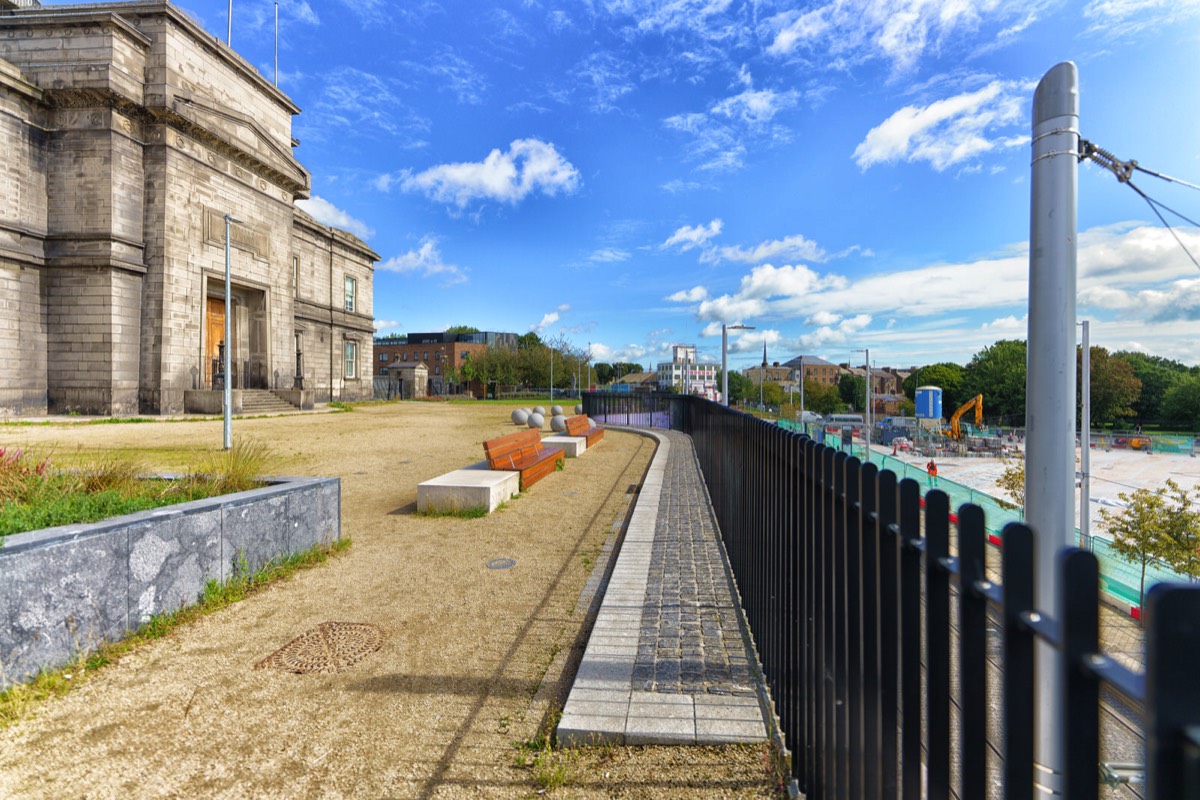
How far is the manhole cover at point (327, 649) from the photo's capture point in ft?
13.5

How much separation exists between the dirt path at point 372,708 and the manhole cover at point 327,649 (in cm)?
10

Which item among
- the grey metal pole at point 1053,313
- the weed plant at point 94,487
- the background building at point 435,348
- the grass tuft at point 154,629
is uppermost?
the background building at point 435,348

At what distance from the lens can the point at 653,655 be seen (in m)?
4.02

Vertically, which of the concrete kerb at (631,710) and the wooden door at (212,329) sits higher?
the wooden door at (212,329)

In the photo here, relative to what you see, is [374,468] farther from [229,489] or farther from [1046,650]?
[1046,650]

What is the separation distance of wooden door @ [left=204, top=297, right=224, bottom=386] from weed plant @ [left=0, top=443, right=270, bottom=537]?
25.9m

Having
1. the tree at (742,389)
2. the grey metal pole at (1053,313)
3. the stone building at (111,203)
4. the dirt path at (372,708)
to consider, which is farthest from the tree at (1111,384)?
the dirt path at (372,708)

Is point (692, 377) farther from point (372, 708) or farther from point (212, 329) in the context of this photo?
point (372, 708)

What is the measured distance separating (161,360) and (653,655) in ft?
92.3

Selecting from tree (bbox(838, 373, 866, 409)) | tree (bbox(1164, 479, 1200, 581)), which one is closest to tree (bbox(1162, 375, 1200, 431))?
tree (bbox(838, 373, 866, 409))

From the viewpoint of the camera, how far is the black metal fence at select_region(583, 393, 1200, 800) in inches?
31.7

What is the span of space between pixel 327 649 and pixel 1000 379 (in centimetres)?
9310

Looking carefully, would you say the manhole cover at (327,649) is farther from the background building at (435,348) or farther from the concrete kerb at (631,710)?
the background building at (435,348)

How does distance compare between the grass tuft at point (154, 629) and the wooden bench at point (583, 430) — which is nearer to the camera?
the grass tuft at point (154, 629)
